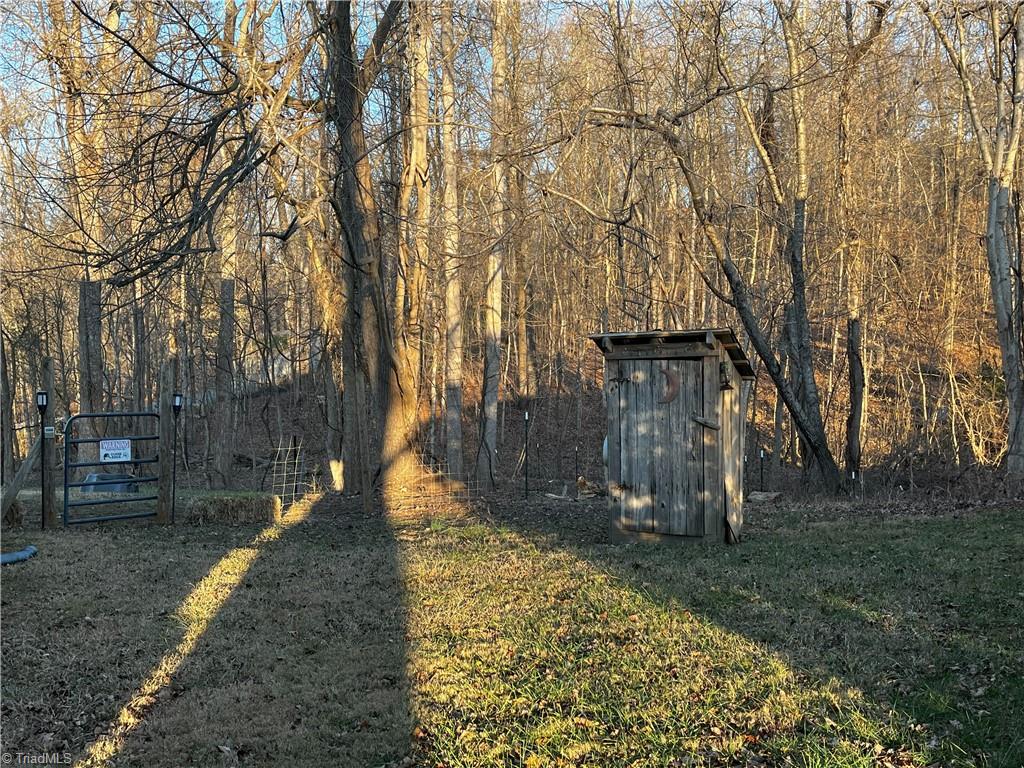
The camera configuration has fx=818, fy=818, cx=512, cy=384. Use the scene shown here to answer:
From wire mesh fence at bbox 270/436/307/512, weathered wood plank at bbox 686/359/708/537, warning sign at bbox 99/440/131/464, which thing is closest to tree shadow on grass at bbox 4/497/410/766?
warning sign at bbox 99/440/131/464

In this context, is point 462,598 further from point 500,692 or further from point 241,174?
point 241,174

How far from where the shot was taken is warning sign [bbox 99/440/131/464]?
34.3 feet

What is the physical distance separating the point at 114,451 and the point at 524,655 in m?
7.44

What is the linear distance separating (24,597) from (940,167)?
2748cm

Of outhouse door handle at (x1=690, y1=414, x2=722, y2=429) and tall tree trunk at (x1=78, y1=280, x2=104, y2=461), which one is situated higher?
tall tree trunk at (x1=78, y1=280, x2=104, y2=461)

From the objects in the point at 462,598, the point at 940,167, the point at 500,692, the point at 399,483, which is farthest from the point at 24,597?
the point at 940,167

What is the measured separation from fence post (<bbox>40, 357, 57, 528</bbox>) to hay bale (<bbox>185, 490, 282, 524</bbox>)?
1679 mm

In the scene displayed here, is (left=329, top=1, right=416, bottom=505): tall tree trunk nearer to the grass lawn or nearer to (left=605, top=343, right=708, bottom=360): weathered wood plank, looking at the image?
(left=605, top=343, right=708, bottom=360): weathered wood plank

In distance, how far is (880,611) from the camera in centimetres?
602

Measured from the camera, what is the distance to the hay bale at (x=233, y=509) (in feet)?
37.3

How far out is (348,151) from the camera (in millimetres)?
12445

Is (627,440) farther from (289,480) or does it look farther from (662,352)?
(289,480)

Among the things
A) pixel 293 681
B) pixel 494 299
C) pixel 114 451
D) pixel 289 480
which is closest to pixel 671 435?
pixel 293 681

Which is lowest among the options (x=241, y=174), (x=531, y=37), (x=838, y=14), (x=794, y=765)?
(x=794, y=765)
